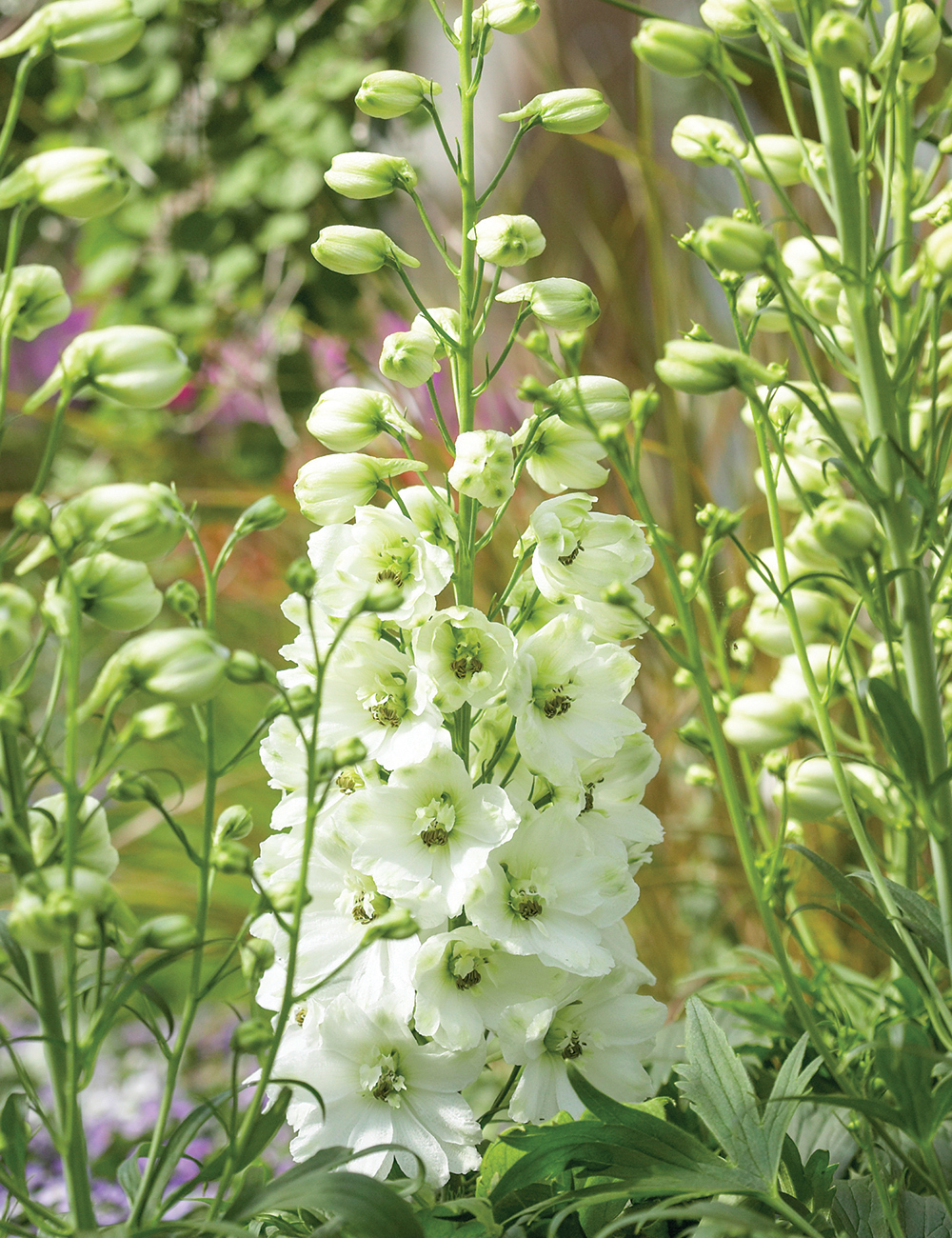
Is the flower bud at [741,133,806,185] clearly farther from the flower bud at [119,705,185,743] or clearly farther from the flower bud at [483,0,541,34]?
the flower bud at [119,705,185,743]

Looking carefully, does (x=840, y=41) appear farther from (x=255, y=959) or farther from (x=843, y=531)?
(x=255, y=959)

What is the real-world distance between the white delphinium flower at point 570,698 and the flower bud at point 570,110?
0.22 m

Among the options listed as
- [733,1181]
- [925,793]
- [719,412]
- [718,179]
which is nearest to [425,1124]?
[733,1181]

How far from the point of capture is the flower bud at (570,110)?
0.46 meters

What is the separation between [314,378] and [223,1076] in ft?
2.86

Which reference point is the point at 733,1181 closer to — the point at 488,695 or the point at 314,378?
the point at 488,695

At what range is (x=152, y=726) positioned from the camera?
296mm

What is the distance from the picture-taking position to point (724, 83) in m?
0.39

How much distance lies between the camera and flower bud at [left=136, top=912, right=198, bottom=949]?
299mm

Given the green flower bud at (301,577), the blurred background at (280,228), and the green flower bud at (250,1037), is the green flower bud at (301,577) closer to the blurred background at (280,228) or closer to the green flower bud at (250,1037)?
the green flower bud at (250,1037)

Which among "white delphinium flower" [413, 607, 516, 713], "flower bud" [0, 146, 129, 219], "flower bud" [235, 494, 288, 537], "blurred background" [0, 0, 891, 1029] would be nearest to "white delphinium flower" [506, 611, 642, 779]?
"white delphinium flower" [413, 607, 516, 713]

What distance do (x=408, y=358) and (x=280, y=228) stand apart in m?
1.02

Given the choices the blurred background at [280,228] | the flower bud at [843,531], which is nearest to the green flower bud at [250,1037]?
the flower bud at [843,531]

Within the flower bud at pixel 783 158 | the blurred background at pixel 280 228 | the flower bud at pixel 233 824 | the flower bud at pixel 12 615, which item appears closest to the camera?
the flower bud at pixel 12 615
